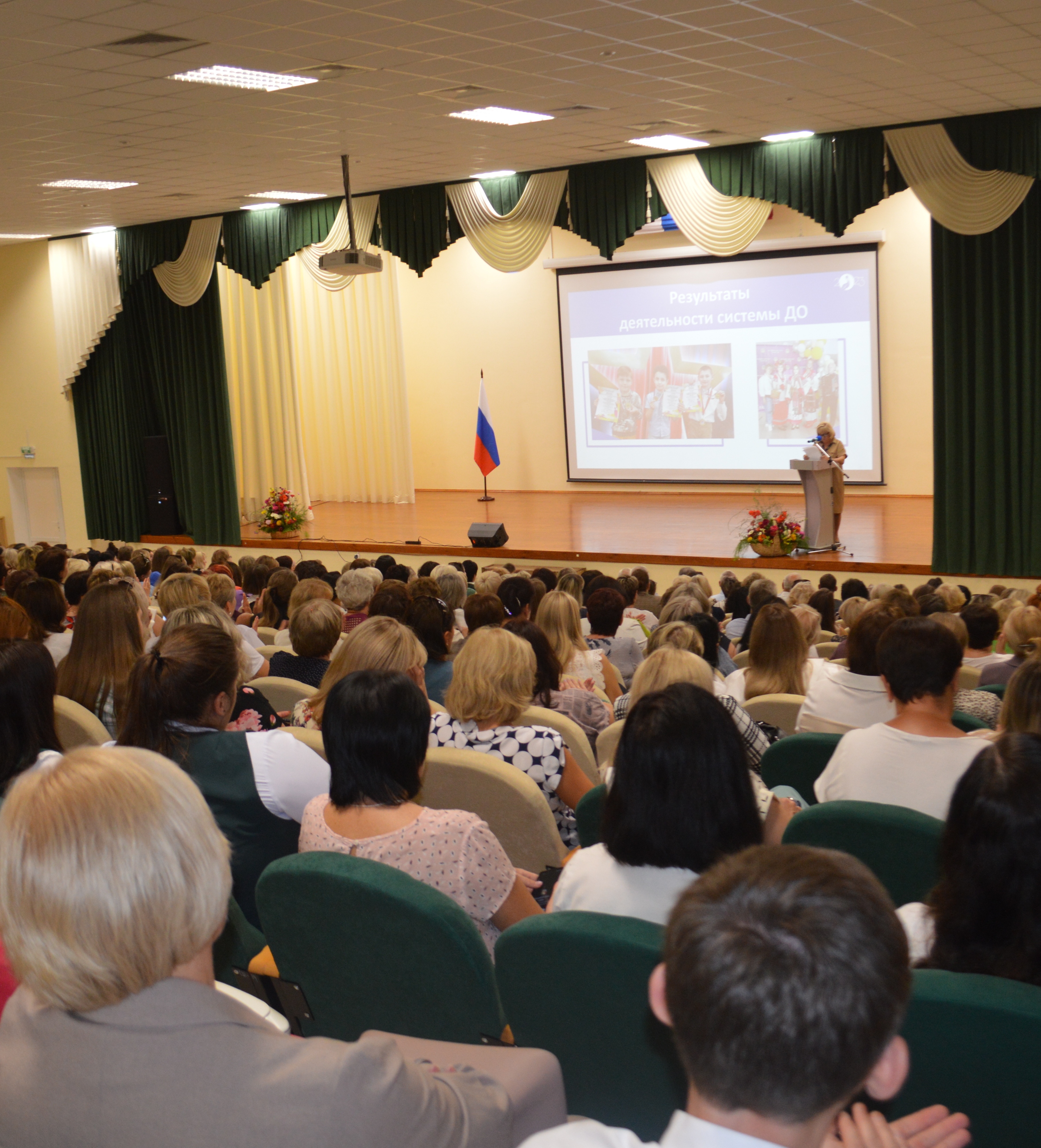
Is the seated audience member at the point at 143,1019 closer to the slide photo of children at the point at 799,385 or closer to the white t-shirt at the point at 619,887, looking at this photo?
the white t-shirt at the point at 619,887

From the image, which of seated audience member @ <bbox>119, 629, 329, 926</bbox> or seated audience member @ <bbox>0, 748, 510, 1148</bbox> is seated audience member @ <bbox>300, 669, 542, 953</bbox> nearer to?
seated audience member @ <bbox>119, 629, 329, 926</bbox>

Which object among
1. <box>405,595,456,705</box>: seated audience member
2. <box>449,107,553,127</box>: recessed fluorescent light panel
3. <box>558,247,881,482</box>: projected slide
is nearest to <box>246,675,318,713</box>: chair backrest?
<box>405,595,456,705</box>: seated audience member

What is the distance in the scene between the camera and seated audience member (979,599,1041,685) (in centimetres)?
438

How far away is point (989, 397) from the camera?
372 inches

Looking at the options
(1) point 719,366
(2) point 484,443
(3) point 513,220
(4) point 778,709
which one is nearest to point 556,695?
(4) point 778,709

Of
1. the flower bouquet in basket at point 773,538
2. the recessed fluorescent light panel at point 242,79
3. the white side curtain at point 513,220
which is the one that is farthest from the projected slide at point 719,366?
the recessed fluorescent light panel at point 242,79

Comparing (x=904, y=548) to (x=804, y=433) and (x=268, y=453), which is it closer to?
(x=804, y=433)

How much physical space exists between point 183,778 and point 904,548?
32.6ft

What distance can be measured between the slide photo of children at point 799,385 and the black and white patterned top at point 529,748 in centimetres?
1127

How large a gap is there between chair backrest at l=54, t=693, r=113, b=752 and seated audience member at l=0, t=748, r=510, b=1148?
2132 mm

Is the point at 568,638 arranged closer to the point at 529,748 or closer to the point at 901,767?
the point at 529,748

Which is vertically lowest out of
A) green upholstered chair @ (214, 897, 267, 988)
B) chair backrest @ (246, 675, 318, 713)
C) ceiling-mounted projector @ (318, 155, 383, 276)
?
green upholstered chair @ (214, 897, 267, 988)

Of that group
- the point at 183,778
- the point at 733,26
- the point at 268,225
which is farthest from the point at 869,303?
the point at 183,778

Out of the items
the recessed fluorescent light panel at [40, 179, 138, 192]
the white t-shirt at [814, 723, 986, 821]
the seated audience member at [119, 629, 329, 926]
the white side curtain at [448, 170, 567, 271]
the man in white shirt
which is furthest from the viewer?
the white side curtain at [448, 170, 567, 271]
